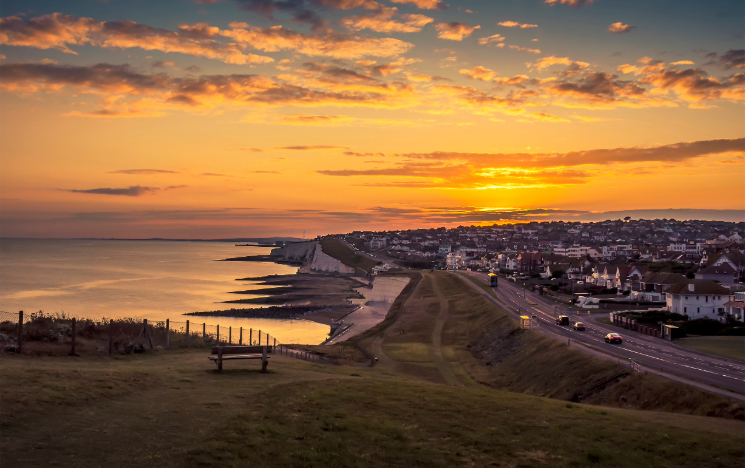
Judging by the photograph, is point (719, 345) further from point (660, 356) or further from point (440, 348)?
point (440, 348)

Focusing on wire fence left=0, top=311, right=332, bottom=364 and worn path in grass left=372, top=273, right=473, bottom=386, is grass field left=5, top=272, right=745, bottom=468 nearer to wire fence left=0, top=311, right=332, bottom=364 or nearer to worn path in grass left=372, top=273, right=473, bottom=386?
wire fence left=0, top=311, right=332, bottom=364

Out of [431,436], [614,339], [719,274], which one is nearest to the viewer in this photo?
[431,436]

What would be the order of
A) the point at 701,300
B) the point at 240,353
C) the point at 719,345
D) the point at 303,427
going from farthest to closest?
the point at 701,300 < the point at 719,345 < the point at 240,353 < the point at 303,427

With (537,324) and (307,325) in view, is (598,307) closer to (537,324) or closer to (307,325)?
(537,324)

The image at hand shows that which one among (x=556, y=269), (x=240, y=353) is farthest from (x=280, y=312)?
(x=240, y=353)

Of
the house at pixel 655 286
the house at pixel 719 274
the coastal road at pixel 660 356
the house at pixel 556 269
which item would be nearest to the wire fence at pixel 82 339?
the coastal road at pixel 660 356
